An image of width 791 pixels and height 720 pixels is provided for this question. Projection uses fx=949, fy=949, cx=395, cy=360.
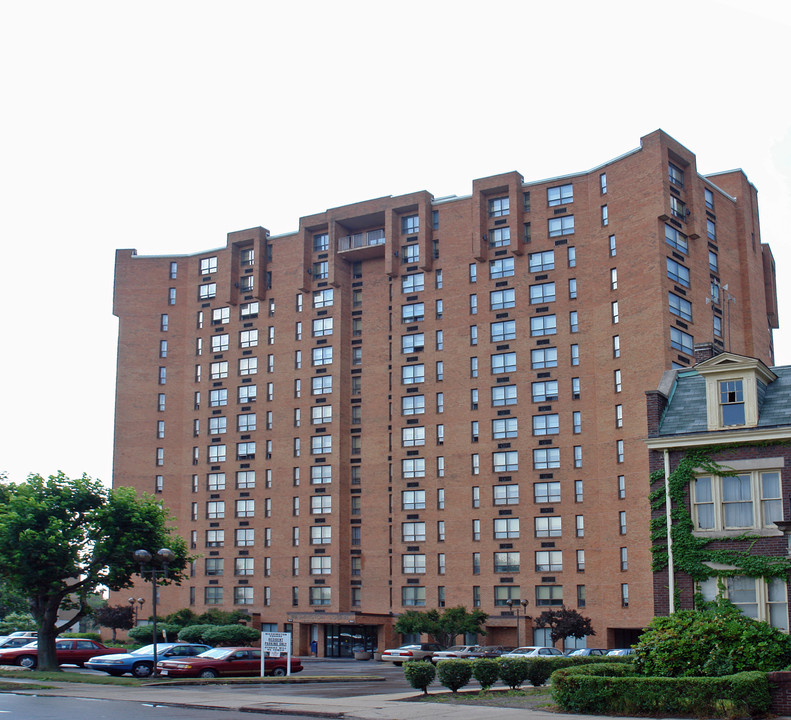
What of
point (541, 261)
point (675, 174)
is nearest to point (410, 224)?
point (541, 261)

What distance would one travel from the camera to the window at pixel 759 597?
29.9m

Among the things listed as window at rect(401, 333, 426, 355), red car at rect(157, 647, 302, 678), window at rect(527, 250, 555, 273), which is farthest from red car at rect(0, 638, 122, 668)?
window at rect(527, 250, 555, 273)

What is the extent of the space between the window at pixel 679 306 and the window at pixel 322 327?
3113cm

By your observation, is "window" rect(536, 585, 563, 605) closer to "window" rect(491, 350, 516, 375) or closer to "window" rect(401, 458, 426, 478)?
"window" rect(401, 458, 426, 478)

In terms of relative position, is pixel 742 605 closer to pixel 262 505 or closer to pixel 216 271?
pixel 262 505

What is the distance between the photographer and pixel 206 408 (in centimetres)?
9138

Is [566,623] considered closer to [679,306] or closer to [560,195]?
[679,306]

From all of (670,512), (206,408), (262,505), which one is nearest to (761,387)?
(670,512)

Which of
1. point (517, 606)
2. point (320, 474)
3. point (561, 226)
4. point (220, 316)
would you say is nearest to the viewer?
point (517, 606)

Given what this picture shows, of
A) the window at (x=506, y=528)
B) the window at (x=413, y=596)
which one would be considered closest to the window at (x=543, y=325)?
the window at (x=506, y=528)

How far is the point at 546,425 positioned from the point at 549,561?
1052 cm

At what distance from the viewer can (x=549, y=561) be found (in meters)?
72.8

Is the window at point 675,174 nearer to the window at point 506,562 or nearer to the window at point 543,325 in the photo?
the window at point 543,325

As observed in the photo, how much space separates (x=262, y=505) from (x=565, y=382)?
30381 millimetres
